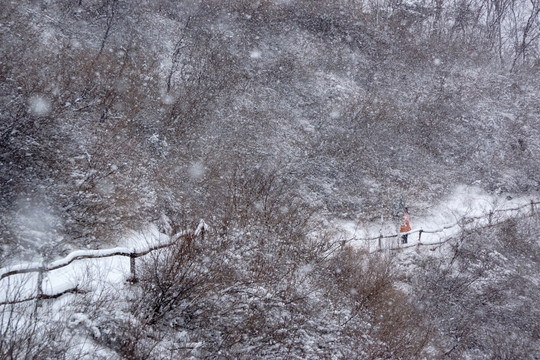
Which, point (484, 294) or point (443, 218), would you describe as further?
point (443, 218)

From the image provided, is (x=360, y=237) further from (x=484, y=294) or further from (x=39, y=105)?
(x=39, y=105)

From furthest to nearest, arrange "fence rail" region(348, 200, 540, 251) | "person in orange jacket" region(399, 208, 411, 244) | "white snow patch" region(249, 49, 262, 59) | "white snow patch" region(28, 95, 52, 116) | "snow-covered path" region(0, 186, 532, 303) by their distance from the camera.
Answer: "white snow patch" region(249, 49, 262, 59), "person in orange jacket" region(399, 208, 411, 244), "fence rail" region(348, 200, 540, 251), "white snow patch" region(28, 95, 52, 116), "snow-covered path" region(0, 186, 532, 303)

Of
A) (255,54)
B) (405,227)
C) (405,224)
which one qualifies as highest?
(255,54)

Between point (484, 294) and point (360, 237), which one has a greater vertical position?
point (360, 237)

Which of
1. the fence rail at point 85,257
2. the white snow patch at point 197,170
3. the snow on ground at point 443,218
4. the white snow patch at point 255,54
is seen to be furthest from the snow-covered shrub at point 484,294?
the white snow patch at point 255,54

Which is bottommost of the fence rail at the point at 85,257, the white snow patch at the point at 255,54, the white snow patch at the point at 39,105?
the fence rail at the point at 85,257

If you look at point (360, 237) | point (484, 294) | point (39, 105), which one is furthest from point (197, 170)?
point (484, 294)

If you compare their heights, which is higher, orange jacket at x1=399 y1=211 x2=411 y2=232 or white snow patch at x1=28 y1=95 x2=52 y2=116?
white snow patch at x1=28 y1=95 x2=52 y2=116

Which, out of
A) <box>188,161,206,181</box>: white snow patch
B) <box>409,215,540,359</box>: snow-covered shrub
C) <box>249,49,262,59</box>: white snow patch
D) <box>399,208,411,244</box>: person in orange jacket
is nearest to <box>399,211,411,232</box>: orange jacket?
<box>399,208,411,244</box>: person in orange jacket

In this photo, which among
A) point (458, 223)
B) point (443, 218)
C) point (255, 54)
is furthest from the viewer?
point (255, 54)

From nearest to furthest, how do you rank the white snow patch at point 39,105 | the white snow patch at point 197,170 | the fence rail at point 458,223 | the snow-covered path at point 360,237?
the snow-covered path at point 360,237, the white snow patch at point 39,105, the fence rail at point 458,223, the white snow patch at point 197,170

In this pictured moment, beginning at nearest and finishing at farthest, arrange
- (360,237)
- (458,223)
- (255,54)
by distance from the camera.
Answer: (360,237) → (458,223) → (255,54)

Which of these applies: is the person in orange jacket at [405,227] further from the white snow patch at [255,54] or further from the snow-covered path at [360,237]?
the white snow patch at [255,54]

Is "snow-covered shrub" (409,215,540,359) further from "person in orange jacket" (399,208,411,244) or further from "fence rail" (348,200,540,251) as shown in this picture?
"person in orange jacket" (399,208,411,244)
